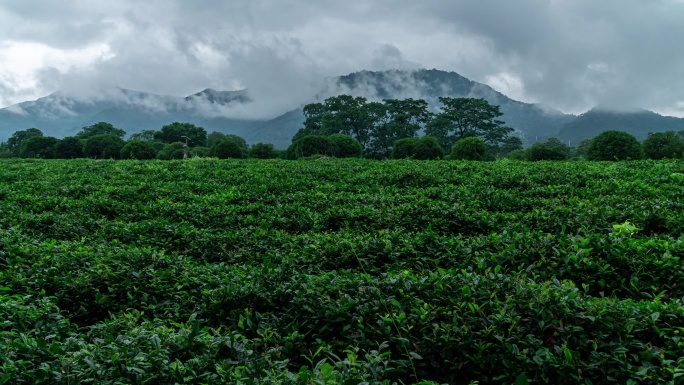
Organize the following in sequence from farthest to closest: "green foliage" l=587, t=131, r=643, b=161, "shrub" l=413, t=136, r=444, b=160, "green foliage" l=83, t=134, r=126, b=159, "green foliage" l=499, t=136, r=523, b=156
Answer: "green foliage" l=499, t=136, r=523, b=156 → "green foliage" l=83, t=134, r=126, b=159 → "shrub" l=413, t=136, r=444, b=160 → "green foliage" l=587, t=131, r=643, b=161

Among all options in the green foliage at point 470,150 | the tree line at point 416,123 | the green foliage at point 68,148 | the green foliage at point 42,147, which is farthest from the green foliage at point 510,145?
the green foliage at point 42,147

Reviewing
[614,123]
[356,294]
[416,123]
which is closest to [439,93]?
[614,123]

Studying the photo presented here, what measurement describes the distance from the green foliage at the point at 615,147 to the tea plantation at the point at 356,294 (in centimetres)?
Answer: 1018

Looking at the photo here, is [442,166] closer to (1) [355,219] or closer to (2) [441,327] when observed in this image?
(1) [355,219]

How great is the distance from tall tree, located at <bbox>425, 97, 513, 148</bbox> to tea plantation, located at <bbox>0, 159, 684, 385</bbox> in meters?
45.8

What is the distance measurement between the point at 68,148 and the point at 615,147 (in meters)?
A: 34.9

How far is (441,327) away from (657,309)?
4.32ft

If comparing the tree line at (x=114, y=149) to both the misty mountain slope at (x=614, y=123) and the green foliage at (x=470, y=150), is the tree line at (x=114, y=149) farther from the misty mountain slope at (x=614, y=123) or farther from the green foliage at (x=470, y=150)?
the misty mountain slope at (x=614, y=123)

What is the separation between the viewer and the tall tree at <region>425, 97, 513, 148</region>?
50062mm

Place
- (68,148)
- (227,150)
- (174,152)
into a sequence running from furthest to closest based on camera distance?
(174,152)
(68,148)
(227,150)

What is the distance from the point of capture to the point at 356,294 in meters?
2.66

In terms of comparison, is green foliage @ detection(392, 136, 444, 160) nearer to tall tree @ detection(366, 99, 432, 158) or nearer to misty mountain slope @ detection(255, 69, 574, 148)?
tall tree @ detection(366, 99, 432, 158)

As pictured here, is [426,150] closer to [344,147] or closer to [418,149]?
[418,149]

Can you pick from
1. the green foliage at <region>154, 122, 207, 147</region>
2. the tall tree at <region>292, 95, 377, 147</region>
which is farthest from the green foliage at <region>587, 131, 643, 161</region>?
the green foliage at <region>154, 122, 207, 147</region>
